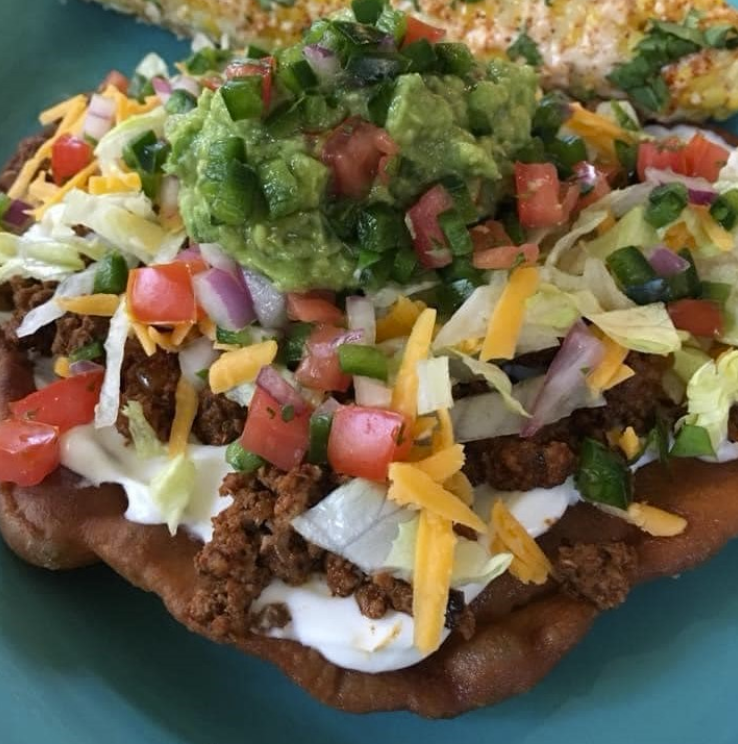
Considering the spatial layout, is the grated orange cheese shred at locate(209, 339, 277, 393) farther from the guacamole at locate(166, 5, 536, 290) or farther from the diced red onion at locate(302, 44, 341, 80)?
the diced red onion at locate(302, 44, 341, 80)

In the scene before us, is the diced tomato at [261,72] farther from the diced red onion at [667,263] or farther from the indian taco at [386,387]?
the diced red onion at [667,263]

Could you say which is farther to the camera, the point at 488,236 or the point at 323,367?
the point at 488,236

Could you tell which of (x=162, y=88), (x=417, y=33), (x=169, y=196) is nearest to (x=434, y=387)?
(x=417, y=33)

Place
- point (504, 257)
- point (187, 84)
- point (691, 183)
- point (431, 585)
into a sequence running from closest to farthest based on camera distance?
point (431, 585) → point (504, 257) → point (691, 183) → point (187, 84)

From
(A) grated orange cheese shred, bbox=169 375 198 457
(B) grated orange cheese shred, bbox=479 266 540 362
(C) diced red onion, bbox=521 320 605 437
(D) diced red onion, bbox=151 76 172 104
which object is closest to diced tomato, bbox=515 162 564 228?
(B) grated orange cheese shred, bbox=479 266 540 362

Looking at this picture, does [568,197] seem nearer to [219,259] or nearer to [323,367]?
[323,367]
